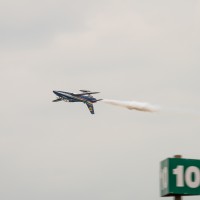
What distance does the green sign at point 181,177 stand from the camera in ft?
219

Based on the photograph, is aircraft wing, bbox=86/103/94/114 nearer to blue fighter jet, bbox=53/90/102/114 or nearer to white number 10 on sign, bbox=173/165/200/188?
blue fighter jet, bbox=53/90/102/114

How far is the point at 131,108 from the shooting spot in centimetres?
11762

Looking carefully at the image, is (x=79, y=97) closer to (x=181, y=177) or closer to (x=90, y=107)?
(x=90, y=107)

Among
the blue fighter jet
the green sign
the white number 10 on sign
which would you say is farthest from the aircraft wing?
the white number 10 on sign

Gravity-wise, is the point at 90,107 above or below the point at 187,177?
above

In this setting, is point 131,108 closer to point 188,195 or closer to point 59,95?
point 59,95

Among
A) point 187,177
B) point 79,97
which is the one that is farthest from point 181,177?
point 79,97

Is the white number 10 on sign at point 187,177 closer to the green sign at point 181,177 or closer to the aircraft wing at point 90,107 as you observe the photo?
the green sign at point 181,177

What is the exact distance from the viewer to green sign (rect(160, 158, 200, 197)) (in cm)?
6681

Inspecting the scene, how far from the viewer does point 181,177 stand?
221ft

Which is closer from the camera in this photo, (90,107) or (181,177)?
(181,177)

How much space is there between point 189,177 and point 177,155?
7.50ft

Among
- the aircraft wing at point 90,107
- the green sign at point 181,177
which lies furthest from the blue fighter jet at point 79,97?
the green sign at point 181,177

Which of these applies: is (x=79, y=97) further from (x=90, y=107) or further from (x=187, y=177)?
(x=187, y=177)
